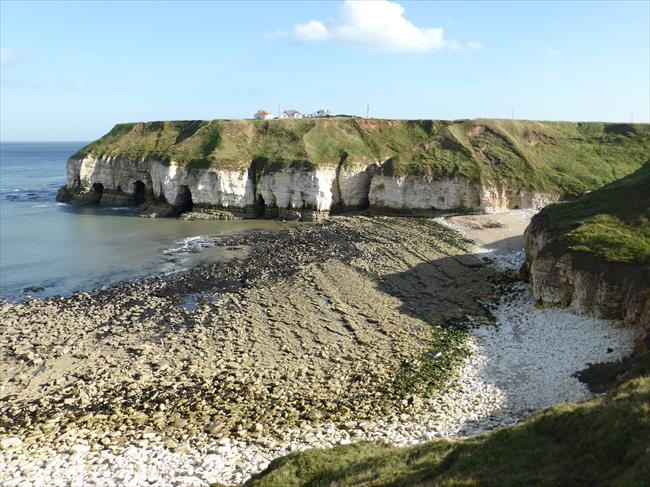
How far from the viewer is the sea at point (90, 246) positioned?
127 ft

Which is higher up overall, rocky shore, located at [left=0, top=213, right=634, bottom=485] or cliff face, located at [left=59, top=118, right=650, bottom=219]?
cliff face, located at [left=59, top=118, right=650, bottom=219]

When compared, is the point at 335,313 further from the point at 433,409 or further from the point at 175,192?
the point at 175,192

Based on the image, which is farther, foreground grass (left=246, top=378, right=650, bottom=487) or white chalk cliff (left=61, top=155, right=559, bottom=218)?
white chalk cliff (left=61, top=155, right=559, bottom=218)

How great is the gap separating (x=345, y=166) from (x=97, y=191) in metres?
39.5

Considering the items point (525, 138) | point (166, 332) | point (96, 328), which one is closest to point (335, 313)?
point (166, 332)

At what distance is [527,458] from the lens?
11.6 metres

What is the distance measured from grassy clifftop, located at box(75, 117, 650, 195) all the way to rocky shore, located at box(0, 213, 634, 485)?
27.4 metres

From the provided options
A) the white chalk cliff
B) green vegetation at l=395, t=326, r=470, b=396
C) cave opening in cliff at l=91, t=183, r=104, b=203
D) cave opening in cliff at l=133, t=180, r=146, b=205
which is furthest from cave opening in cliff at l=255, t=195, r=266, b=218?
green vegetation at l=395, t=326, r=470, b=396

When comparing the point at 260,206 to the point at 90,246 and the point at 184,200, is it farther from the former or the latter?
the point at 90,246

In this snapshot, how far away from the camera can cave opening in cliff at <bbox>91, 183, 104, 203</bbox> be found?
76.7 m

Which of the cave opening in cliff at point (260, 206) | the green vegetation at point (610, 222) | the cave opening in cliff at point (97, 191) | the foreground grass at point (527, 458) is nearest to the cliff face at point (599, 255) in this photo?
the green vegetation at point (610, 222)

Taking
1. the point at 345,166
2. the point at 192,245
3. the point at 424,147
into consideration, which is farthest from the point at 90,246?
the point at 424,147

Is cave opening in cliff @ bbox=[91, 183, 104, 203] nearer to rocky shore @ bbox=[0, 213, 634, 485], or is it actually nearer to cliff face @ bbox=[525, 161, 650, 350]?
rocky shore @ bbox=[0, 213, 634, 485]

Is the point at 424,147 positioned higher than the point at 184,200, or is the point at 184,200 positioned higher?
the point at 424,147
